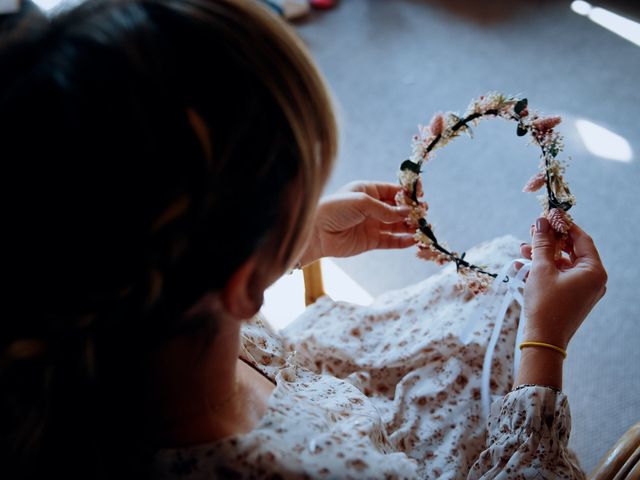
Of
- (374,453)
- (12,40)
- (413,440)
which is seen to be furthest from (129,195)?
(413,440)

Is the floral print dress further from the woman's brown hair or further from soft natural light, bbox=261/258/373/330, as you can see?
soft natural light, bbox=261/258/373/330

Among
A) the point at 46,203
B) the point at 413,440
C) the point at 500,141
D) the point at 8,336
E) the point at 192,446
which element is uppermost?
the point at 46,203

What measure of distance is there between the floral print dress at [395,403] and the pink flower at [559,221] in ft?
0.56

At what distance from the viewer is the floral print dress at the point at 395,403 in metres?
0.67

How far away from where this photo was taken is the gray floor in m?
1.53

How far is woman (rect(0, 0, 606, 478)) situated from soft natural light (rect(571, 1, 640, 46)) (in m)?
2.08

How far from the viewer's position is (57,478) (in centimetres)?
61

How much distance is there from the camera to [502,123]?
2061 mm

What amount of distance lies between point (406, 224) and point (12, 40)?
0.78 m

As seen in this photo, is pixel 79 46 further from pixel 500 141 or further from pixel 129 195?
pixel 500 141

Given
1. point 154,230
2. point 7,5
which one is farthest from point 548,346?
point 7,5

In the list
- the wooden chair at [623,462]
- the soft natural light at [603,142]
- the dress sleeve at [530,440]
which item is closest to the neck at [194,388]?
the dress sleeve at [530,440]

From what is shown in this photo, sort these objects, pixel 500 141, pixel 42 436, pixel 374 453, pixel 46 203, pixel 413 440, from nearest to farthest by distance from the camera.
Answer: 1. pixel 46 203
2. pixel 42 436
3. pixel 374 453
4. pixel 413 440
5. pixel 500 141

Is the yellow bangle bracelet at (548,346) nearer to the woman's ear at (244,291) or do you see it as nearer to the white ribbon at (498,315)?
the white ribbon at (498,315)
